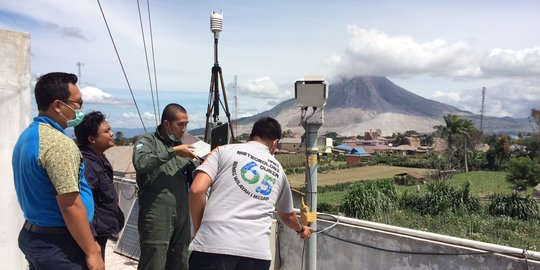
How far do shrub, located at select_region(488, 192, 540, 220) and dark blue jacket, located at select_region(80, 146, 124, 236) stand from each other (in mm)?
22937

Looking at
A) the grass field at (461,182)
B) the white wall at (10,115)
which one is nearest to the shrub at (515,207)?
the grass field at (461,182)

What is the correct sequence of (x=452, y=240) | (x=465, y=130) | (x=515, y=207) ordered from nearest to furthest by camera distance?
(x=452, y=240), (x=515, y=207), (x=465, y=130)

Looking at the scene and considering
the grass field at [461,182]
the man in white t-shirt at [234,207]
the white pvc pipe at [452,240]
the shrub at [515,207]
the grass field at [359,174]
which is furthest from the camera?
the grass field at [359,174]

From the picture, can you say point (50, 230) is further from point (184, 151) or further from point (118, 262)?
point (118, 262)

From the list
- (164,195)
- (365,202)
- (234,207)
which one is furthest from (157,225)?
(365,202)

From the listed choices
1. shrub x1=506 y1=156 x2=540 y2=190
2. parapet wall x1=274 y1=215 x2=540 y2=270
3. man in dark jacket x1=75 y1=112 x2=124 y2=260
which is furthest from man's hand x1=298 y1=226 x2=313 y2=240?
shrub x1=506 y1=156 x2=540 y2=190

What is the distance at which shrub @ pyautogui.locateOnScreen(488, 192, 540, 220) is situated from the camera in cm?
2158

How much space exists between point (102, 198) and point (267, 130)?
3.46ft

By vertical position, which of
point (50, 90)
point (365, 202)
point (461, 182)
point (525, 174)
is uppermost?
point (50, 90)

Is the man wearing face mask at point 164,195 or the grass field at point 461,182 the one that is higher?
the man wearing face mask at point 164,195

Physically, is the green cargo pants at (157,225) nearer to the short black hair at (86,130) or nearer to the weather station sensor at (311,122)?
the short black hair at (86,130)

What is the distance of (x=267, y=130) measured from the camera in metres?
2.45

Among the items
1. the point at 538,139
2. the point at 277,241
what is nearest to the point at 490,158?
the point at 538,139

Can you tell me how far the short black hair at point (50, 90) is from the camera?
1.94m
